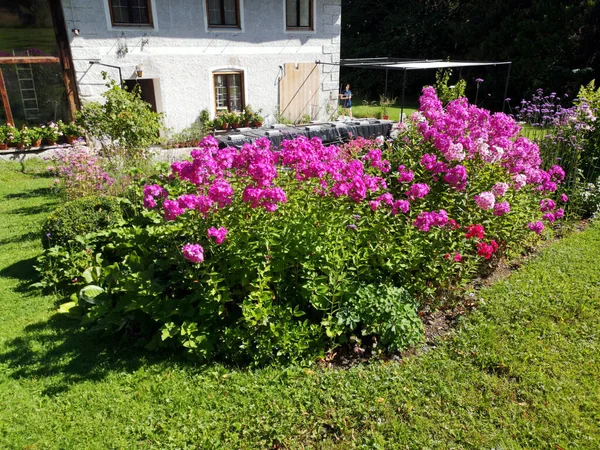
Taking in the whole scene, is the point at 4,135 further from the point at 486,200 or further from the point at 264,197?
the point at 486,200

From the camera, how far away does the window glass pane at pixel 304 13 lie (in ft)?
48.3

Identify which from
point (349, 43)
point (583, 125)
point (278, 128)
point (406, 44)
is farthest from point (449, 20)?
point (583, 125)

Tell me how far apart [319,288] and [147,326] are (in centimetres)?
154

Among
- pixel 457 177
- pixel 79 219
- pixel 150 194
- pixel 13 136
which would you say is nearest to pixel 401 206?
pixel 457 177

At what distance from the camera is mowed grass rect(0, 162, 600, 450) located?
310 centimetres

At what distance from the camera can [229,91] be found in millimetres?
14336

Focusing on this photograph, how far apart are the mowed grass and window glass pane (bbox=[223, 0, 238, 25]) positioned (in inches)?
454

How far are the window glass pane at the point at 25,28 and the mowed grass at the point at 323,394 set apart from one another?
9.52 m

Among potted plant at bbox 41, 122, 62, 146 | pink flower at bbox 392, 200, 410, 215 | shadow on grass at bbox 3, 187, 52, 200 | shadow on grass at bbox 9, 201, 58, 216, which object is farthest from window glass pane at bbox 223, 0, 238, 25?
pink flower at bbox 392, 200, 410, 215

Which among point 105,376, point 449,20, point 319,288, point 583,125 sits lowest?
point 105,376

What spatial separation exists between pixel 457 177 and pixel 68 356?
12.2 ft

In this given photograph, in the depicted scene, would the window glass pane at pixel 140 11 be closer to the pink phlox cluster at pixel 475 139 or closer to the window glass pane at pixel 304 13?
the window glass pane at pixel 304 13

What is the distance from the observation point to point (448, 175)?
423cm

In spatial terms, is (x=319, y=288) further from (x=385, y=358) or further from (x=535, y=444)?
(x=535, y=444)
